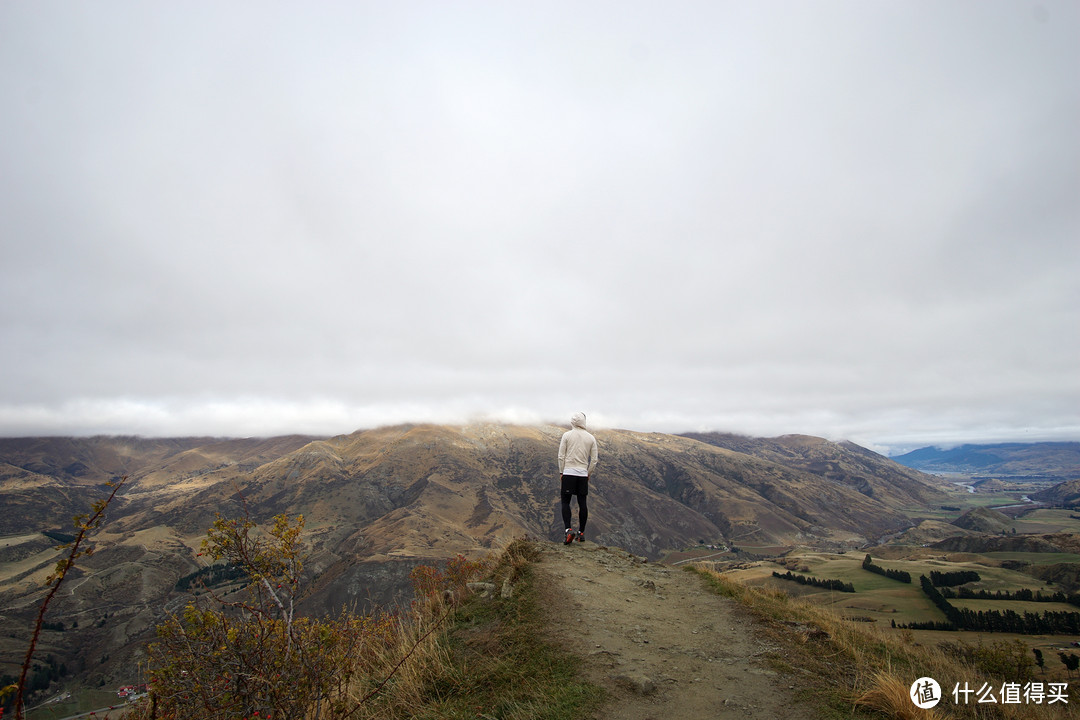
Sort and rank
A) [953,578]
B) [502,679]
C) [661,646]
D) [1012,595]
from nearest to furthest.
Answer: [502,679], [661,646], [1012,595], [953,578]

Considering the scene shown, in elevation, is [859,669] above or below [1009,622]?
above

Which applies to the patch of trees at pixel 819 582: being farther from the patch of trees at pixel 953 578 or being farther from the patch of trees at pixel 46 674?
the patch of trees at pixel 46 674

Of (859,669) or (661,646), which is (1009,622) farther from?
(661,646)

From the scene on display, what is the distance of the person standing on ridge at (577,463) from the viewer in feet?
45.1

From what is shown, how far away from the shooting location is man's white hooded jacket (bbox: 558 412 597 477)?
13816mm

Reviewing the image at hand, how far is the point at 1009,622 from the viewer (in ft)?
278

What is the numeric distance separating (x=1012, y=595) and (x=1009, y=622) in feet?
142

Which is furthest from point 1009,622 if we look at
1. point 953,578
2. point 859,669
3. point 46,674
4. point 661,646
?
point 46,674

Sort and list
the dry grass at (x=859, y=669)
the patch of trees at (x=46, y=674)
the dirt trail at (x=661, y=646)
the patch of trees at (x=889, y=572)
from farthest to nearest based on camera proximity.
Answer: the patch of trees at (x=46, y=674) < the patch of trees at (x=889, y=572) < the dirt trail at (x=661, y=646) < the dry grass at (x=859, y=669)

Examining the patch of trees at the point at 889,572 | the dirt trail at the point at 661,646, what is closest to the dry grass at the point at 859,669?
the dirt trail at the point at 661,646

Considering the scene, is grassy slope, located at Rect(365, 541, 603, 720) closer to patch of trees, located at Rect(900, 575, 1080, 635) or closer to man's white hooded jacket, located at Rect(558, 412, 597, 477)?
man's white hooded jacket, located at Rect(558, 412, 597, 477)

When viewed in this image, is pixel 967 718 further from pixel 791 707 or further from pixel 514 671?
pixel 514 671

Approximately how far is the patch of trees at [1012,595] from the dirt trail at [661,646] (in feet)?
497

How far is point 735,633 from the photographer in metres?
9.27
